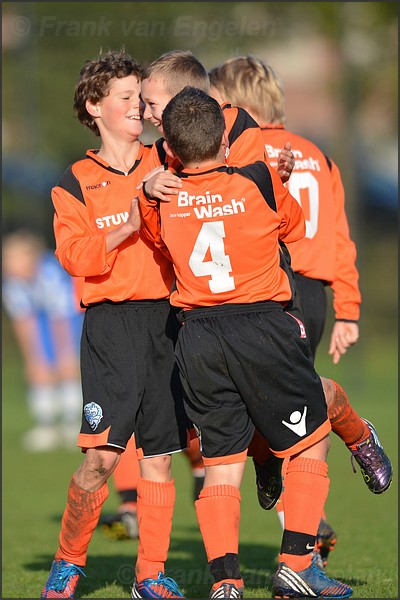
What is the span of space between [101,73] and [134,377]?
1543 mm

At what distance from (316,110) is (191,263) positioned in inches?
1432

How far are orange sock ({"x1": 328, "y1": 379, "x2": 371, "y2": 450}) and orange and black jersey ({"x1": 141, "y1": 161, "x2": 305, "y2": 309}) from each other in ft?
2.19

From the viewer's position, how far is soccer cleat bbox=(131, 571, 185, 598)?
500 cm

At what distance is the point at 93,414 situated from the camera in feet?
16.5

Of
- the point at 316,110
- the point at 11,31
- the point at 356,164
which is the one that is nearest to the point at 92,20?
the point at 11,31

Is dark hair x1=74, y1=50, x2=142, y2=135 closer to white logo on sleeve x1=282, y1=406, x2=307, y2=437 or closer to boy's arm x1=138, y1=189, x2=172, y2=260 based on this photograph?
boy's arm x1=138, y1=189, x2=172, y2=260

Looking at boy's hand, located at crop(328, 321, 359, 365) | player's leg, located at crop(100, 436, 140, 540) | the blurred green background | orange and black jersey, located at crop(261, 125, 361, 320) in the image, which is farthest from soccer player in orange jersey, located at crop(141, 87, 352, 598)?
the blurred green background

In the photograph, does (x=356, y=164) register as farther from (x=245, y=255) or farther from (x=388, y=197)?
(x=245, y=255)

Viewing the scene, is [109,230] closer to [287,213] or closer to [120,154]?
[120,154]

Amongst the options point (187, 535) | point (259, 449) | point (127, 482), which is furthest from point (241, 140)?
point (187, 535)

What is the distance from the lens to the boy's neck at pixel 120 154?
17.2 ft

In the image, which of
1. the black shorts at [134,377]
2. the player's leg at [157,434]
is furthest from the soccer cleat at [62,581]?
the black shorts at [134,377]

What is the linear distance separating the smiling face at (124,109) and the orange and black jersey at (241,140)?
0.43 meters

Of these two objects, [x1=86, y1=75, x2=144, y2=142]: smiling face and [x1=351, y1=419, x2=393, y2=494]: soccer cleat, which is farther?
[x1=86, y1=75, x2=144, y2=142]: smiling face
